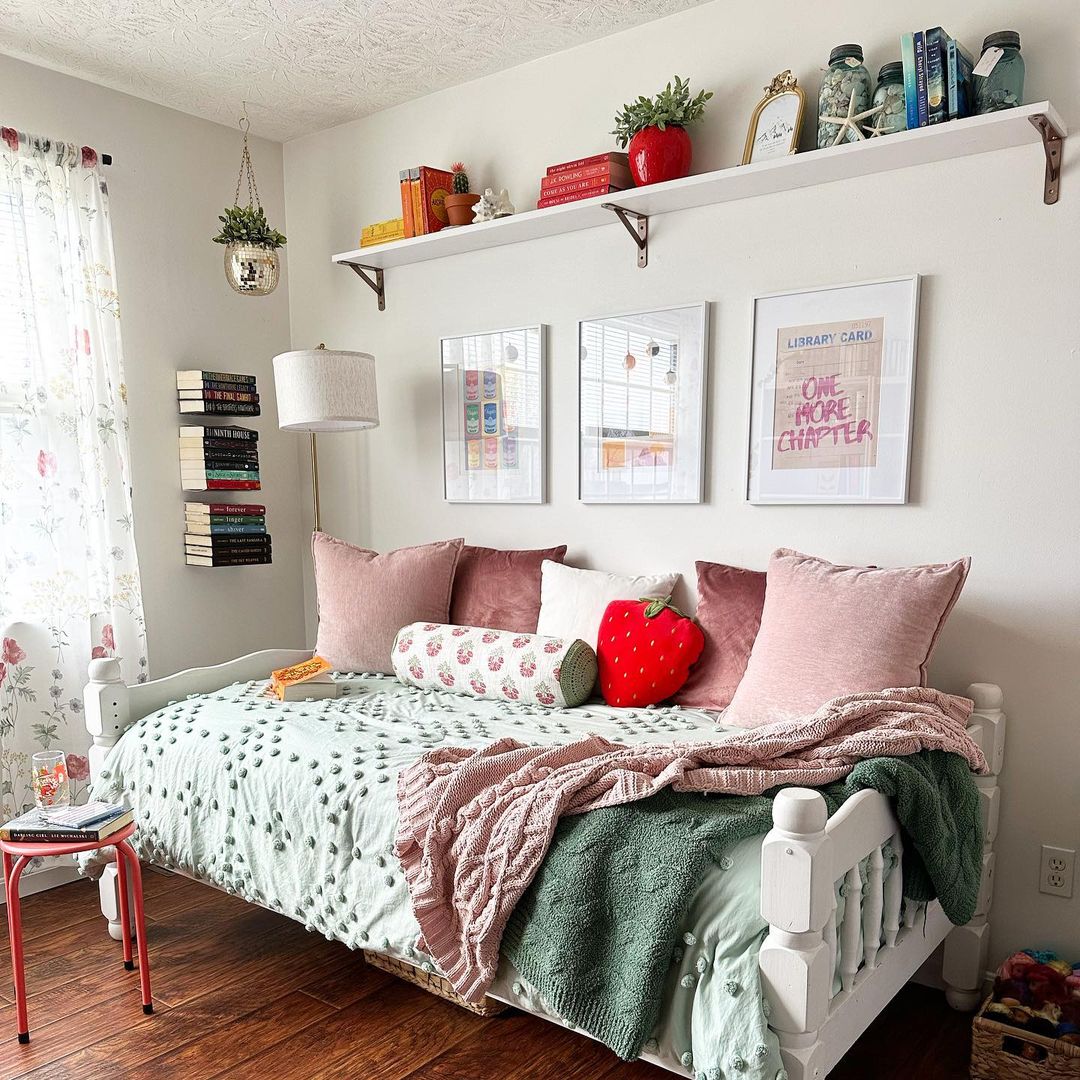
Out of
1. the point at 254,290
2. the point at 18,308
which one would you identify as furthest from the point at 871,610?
the point at 18,308

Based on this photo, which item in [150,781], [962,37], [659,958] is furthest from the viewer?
[150,781]

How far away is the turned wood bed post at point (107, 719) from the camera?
2.56 m

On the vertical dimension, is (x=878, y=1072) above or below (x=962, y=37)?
below

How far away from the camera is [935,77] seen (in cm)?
213

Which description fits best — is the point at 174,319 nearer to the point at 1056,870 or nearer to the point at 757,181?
the point at 757,181

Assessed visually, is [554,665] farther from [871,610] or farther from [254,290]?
[254,290]

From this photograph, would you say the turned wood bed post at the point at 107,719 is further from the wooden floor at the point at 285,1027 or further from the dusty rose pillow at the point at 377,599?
the dusty rose pillow at the point at 377,599

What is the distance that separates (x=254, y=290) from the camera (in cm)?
325

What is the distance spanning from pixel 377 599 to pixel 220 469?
2.82 feet

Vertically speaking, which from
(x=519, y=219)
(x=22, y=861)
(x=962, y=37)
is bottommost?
(x=22, y=861)

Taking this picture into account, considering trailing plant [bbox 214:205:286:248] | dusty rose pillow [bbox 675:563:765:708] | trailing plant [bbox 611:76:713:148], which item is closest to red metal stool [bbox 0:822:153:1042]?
dusty rose pillow [bbox 675:563:765:708]

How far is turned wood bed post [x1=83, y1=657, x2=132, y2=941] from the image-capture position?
2.56 metres

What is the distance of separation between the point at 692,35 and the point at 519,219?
69cm

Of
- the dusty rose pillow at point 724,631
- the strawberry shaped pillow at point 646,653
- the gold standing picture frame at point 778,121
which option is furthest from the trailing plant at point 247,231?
the dusty rose pillow at point 724,631
